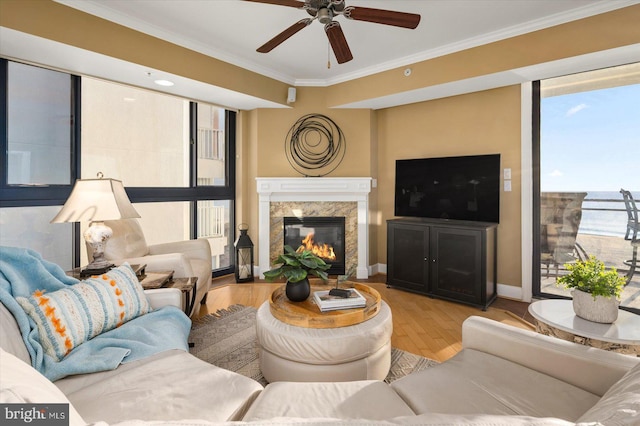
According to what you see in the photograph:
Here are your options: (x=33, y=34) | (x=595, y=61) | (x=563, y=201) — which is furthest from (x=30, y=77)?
(x=563, y=201)

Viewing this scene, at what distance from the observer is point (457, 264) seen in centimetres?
336

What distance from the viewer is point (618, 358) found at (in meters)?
1.23

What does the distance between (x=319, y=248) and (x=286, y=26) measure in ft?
8.22

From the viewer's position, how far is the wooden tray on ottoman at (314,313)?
1810 millimetres

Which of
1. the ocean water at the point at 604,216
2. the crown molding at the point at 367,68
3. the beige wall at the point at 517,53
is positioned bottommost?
the ocean water at the point at 604,216

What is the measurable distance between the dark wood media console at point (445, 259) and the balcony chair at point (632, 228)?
1.06m

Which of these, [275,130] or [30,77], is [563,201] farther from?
[30,77]

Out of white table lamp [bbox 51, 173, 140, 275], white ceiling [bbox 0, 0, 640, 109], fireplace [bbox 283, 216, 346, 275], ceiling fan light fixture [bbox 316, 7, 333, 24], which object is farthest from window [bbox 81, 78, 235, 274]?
ceiling fan light fixture [bbox 316, 7, 333, 24]

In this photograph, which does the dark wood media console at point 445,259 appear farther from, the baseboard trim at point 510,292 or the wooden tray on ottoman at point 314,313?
the wooden tray on ottoman at point 314,313

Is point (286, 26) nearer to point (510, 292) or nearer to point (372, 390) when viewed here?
point (372, 390)

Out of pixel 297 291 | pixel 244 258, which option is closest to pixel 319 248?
pixel 244 258

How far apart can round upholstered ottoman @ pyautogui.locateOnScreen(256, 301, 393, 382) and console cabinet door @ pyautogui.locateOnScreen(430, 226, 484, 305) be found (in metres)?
1.78

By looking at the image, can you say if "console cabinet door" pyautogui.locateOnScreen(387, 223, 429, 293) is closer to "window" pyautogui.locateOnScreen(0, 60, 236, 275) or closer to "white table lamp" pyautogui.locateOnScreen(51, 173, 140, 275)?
"window" pyautogui.locateOnScreen(0, 60, 236, 275)

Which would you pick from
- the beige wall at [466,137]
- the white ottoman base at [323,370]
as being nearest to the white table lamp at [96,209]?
the white ottoman base at [323,370]
